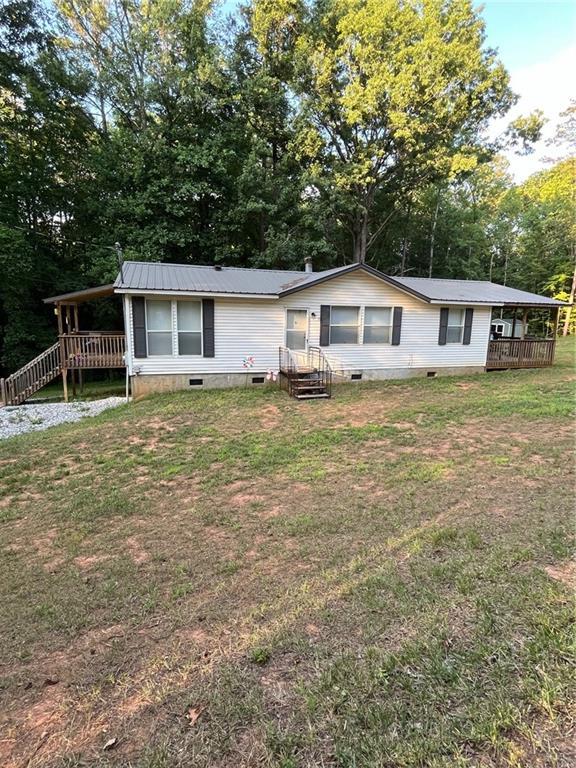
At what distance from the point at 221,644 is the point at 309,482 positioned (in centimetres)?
269

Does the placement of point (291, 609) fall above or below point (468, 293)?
below

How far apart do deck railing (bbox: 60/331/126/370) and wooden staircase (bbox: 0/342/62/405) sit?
0.37 meters

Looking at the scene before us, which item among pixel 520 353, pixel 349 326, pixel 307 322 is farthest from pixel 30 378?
pixel 520 353

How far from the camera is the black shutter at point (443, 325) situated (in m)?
12.9

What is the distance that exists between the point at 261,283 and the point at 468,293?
7276 millimetres

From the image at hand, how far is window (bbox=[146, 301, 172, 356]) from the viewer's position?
10469 millimetres

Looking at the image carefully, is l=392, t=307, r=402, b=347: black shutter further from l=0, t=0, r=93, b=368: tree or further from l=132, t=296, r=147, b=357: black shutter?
l=0, t=0, r=93, b=368: tree

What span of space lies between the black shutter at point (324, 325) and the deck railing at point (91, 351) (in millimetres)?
6144

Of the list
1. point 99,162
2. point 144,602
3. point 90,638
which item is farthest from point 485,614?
point 99,162

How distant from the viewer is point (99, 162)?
17062 millimetres

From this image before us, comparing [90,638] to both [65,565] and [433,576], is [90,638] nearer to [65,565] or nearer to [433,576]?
[65,565]

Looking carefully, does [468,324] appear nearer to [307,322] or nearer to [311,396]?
[307,322]

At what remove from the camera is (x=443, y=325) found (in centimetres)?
1298

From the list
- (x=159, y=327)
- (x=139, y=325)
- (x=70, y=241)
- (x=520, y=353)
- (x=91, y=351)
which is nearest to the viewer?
(x=139, y=325)
